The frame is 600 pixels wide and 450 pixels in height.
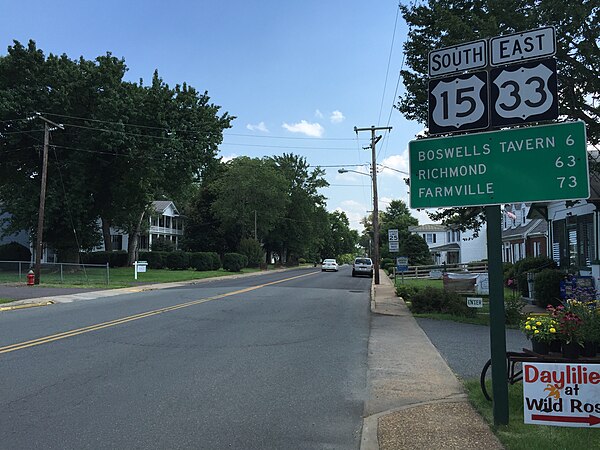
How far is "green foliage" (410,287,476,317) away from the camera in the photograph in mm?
14828

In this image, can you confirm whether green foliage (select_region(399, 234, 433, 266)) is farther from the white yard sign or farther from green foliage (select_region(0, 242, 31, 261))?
the white yard sign

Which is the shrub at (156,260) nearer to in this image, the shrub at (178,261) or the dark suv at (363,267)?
the shrub at (178,261)

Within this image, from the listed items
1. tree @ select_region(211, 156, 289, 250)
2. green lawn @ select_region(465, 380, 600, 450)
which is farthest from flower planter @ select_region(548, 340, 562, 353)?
tree @ select_region(211, 156, 289, 250)

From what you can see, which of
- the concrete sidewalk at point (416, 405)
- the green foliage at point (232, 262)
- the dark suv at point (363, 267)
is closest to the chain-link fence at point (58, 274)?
the green foliage at point (232, 262)

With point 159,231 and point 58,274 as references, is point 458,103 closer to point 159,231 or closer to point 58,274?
point 58,274

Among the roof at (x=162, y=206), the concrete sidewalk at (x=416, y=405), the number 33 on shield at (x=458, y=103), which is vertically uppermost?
the roof at (x=162, y=206)

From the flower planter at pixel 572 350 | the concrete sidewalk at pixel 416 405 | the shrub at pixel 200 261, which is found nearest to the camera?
the concrete sidewalk at pixel 416 405

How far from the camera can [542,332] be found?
5.23 m

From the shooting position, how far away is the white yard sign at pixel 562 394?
4547 mm

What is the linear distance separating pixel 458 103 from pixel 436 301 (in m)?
10.9

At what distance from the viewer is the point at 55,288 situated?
975 inches

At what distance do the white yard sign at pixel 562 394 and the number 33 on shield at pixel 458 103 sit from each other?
2532 millimetres

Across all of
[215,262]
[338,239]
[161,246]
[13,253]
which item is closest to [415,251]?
[215,262]

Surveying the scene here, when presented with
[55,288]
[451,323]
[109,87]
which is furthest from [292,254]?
[451,323]
